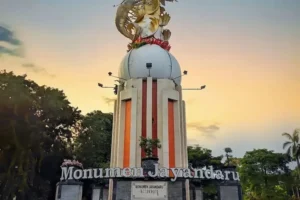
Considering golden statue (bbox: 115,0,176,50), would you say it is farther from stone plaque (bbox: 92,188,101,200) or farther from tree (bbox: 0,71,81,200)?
stone plaque (bbox: 92,188,101,200)

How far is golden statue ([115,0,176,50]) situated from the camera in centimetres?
2589

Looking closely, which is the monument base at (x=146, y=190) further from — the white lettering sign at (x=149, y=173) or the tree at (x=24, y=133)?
the tree at (x=24, y=133)

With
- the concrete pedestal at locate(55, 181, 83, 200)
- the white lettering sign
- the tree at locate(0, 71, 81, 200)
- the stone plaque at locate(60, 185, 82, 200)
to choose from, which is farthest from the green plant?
the tree at locate(0, 71, 81, 200)

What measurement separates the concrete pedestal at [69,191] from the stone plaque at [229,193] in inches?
339

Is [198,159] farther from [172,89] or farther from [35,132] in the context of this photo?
[35,132]

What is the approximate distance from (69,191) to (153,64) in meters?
11.4

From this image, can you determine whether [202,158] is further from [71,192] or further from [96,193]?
[71,192]

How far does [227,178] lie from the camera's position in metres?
18.6

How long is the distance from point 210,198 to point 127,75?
2087cm

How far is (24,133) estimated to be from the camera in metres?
24.8

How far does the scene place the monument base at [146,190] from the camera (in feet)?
57.1

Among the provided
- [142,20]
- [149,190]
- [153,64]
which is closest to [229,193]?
[149,190]

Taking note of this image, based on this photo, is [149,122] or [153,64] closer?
[149,122]

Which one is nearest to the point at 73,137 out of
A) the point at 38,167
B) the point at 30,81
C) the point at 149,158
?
the point at 38,167
